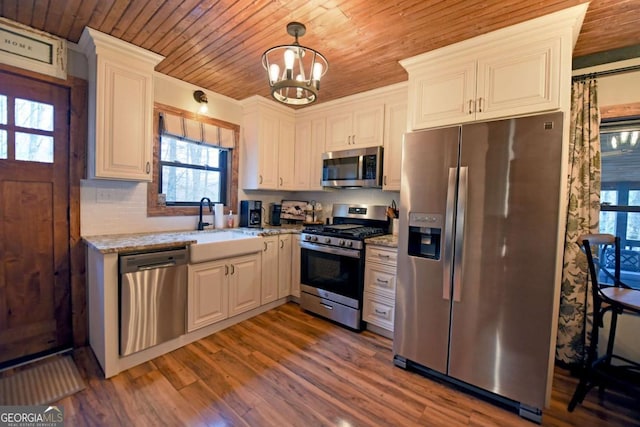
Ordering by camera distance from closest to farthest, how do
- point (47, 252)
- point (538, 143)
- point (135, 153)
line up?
point (538, 143) → point (47, 252) → point (135, 153)

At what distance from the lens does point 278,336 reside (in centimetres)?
266

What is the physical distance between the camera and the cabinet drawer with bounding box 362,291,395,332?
2621 millimetres

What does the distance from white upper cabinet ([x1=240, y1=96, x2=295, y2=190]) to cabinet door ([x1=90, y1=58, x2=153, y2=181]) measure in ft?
3.91

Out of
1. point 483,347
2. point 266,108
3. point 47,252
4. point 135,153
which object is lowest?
point 483,347

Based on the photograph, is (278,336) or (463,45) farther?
(278,336)

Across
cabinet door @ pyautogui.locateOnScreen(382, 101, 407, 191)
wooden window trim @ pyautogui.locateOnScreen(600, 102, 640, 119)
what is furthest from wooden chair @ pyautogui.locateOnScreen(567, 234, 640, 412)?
cabinet door @ pyautogui.locateOnScreen(382, 101, 407, 191)

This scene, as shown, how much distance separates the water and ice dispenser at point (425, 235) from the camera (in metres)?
2.03

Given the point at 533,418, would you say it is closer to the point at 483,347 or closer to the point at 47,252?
the point at 483,347

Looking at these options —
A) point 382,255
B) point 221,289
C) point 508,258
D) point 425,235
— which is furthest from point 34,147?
point 508,258

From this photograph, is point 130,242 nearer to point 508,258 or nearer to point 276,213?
point 276,213

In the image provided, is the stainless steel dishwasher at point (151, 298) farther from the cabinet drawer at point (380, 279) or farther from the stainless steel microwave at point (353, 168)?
the stainless steel microwave at point (353, 168)

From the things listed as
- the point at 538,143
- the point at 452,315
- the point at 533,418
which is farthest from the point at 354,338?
the point at 538,143

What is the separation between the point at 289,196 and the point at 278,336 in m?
2.10

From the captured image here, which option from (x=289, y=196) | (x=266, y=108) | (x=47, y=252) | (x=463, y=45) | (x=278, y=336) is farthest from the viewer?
(x=289, y=196)
